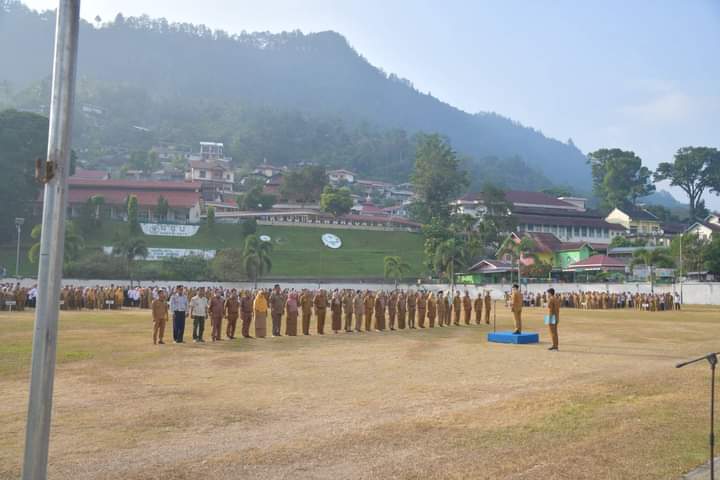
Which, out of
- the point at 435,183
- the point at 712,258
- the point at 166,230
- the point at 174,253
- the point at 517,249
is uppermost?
the point at 435,183

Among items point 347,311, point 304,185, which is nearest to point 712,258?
point 347,311

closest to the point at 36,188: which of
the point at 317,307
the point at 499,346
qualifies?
the point at 317,307

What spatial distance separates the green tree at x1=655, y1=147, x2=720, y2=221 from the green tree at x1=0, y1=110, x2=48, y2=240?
85.7 metres

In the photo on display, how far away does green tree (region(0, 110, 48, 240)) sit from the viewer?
6462 cm

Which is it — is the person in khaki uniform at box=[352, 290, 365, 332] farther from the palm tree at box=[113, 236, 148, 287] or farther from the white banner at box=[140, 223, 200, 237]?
the white banner at box=[140, 223, 200, 237]

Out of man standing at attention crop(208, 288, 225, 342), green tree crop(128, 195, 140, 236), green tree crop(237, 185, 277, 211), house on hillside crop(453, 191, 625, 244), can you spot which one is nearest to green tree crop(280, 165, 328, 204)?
green tree crop(237, 185, 277, 211)

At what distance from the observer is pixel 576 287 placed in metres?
52.1

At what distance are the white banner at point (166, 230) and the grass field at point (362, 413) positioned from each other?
180ft

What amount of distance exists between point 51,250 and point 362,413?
5.76m

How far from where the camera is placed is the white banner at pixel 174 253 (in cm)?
6291

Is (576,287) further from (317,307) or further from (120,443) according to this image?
(120,443)

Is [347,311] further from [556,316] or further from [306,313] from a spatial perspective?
[556,316]

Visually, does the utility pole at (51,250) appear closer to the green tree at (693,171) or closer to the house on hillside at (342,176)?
the green tree at (693,171)

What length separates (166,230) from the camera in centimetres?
7094
